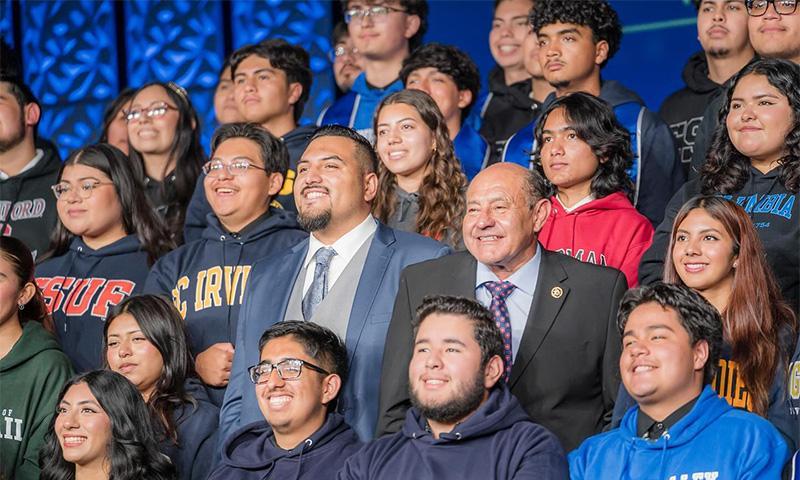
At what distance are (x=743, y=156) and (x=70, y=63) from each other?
17.3 ft

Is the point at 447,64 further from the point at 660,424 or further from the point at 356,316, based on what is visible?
the point at 660,424

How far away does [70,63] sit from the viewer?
Result: 8781 millimetres

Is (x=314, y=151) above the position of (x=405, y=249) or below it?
above

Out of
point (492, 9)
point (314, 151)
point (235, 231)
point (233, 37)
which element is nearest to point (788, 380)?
point (314, 151)

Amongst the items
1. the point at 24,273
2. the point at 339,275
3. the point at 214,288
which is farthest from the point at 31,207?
the point at 339,275

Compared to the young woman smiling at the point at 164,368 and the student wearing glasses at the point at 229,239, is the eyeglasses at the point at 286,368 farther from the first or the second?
the student wearing glasses at the point at 229,239

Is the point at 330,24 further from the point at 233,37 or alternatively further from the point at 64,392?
the point at 64,392

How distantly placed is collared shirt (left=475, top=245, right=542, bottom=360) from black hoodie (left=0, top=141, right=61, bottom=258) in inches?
101

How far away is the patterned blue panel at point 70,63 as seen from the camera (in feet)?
28.5

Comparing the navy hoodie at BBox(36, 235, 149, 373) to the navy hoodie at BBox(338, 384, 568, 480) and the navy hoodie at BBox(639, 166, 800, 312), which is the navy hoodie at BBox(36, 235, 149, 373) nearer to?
the navy hoodie at BBox(338, 384, 568, 480)

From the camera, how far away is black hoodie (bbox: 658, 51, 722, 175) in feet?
19.1

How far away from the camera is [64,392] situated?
4656 mm

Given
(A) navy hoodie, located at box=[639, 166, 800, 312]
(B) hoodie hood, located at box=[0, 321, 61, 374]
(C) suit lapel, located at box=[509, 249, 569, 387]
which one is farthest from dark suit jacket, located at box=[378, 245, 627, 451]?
(B) hoodie hood, located at box=[0, 321, 61, 374]

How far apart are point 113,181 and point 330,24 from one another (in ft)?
8.84
